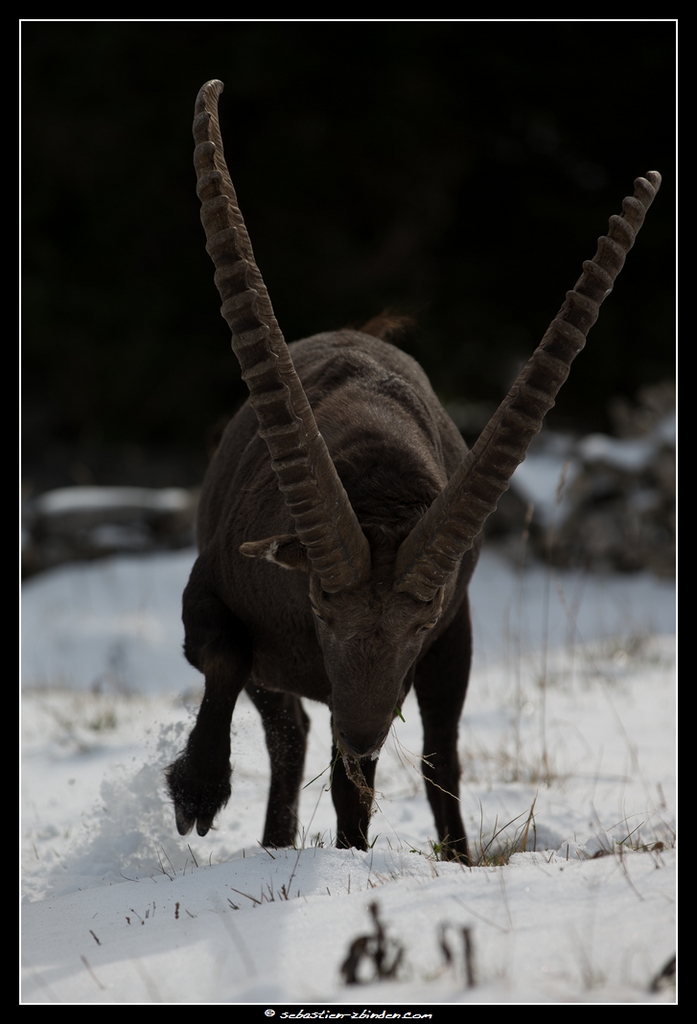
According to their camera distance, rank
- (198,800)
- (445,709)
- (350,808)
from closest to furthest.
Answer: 1. (198,800)
2. (350,808)
3. (445,709)

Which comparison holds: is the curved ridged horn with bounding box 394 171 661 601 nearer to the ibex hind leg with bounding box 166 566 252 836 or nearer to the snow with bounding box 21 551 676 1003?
the ibex hind leg with bounding box 166 566 252 836

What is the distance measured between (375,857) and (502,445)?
1.42 metres

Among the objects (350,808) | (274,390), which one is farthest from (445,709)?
(274,390)

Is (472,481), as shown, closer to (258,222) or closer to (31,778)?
(31,778)

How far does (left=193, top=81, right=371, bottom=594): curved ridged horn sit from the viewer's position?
9.79 feet

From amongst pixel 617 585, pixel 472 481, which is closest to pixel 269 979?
pixel 472 481

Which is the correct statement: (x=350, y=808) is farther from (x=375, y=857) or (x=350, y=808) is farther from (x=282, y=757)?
(x=282, y=757)

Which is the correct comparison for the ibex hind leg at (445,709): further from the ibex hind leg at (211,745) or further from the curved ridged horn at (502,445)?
the curved ridged horn at (502,445)

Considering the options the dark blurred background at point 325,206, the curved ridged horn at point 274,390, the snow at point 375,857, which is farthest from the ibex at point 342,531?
the dark blurred background at point 325,206

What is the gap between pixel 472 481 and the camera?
122 inches

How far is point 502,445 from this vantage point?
3115 mm

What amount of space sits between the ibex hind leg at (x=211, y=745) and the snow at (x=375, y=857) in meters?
0.19

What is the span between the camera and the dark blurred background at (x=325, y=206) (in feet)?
40.8

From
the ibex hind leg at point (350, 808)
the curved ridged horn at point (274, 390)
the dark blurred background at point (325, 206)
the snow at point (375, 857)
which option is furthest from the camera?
the dark blurred background at point (325, 206)
